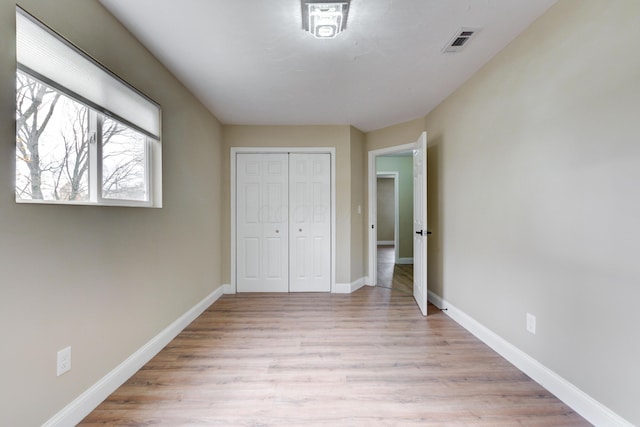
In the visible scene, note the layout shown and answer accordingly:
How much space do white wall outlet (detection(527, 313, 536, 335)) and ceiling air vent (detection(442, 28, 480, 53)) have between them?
197 centimetres

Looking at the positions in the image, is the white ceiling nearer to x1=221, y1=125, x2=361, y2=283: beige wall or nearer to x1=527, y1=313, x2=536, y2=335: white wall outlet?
x1=221, y1=125, x2=361, y2=283: beige wall

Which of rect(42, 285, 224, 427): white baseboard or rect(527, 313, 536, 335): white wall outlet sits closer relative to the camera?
rect(42, 285, 224, 427): white baseboard

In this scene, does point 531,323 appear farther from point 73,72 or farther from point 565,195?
point 73,72

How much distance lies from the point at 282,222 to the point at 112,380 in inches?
98.3

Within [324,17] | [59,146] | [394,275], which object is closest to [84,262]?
[59,146]

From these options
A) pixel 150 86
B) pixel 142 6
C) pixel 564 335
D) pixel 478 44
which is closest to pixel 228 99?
pixel 150 86

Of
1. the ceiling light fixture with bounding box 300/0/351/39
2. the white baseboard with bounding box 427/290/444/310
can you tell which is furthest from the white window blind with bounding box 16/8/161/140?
the white baseboard with bounding box 427/290/444/310

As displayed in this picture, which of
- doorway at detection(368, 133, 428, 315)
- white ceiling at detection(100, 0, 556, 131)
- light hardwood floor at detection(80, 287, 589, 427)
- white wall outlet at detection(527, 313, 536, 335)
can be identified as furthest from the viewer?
doorway at detection(368, 133, 428, 315)

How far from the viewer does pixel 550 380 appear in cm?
174

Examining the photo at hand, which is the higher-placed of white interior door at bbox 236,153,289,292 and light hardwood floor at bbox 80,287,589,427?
white interior door at bbox 236,153,289,292

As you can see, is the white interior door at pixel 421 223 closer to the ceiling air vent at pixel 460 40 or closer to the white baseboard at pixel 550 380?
the white baseboard at pixel 550 380

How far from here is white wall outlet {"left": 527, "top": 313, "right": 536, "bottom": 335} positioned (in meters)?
1.88

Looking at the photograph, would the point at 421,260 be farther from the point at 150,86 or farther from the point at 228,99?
the point at 150,86

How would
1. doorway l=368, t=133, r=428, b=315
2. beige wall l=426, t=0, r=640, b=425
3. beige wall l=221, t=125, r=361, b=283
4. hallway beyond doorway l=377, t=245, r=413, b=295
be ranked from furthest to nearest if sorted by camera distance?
hallway beyond doorway l=377, t=245, r=413, b=295
beige wall l=221, t=125, r=361, b=283
doorway l=368, t=133, r=428, b=315
beige wall l=426, t=0, r=640, b=425
